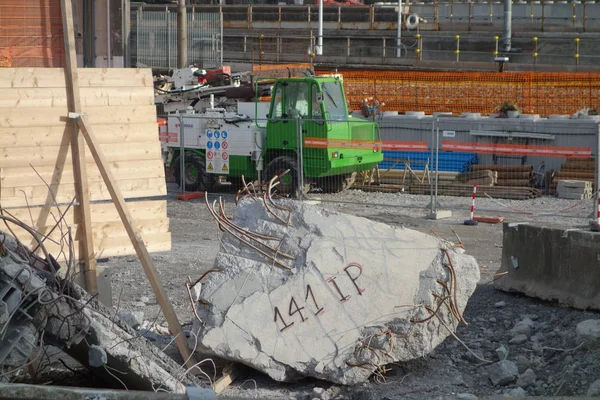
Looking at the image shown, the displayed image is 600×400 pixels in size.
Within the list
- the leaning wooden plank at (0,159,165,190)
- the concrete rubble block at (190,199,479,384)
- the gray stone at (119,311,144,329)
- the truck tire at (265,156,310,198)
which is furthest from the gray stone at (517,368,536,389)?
the truck tire at (265,156,310,198)

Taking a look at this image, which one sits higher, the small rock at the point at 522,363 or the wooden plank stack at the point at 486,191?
the wooden plank stack at the point at 486,191

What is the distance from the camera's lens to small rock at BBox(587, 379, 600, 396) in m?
6.41

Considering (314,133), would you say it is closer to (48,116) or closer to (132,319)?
(132,319)

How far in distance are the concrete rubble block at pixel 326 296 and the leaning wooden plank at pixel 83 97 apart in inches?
69.0

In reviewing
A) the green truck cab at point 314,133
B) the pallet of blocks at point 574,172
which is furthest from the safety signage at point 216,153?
the pallet of blocks at point 574,172

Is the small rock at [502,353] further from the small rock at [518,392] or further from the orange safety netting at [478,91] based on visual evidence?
the orange safety netting at [478,91]

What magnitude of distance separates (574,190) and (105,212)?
1309 centimetres

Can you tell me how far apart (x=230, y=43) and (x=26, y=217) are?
3795 cm

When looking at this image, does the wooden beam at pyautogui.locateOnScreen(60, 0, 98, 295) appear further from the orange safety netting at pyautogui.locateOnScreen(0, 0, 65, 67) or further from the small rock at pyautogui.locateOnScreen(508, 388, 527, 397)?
the small rock at pyautogui.locateOnScreen(508, 388, 527, 397)

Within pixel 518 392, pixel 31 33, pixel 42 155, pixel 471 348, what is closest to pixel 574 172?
pixel 471 348

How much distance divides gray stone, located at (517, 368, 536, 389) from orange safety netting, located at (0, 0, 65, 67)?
21.7ft

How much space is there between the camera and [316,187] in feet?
65.8

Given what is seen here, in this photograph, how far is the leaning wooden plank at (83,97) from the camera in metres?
7.96

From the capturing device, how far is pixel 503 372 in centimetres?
729
